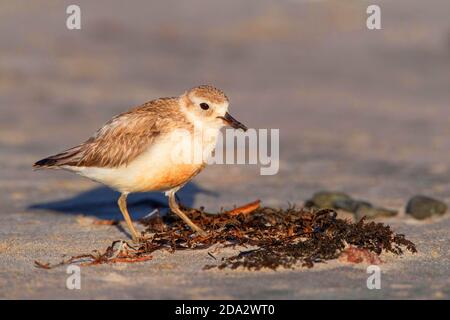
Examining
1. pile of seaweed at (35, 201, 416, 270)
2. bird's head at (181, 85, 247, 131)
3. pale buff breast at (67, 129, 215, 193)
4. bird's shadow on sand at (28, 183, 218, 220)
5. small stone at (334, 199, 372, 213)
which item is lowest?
bird's shadow on sand at (28, 183, 218, 220)

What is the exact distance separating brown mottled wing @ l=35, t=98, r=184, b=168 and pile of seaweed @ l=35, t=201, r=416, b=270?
2.19ft

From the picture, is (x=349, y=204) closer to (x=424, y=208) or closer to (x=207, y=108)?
(x=424, y=208)

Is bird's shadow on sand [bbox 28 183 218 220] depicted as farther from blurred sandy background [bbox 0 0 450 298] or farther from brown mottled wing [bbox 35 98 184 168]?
brown mottled wing [bbox 35 98 184 168]

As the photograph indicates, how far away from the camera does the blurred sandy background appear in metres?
5.60

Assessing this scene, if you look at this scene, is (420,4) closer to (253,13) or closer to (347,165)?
(253,13)

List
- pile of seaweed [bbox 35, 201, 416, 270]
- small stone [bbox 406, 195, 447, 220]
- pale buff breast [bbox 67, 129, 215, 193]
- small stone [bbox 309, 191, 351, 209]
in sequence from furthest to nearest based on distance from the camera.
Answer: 1. small stone [bbox 309, 191, 351, 209]
2. small stone [bbox 406, 195, 447, 220]
3. pale buff breast [bbox 67, 129, 215, 193]
4. pile of seaweed [bbox 35, 201, 416, 270]

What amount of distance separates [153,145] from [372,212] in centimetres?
227

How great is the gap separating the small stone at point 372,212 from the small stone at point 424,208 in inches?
6.8

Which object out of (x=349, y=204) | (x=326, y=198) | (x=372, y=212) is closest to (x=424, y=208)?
(x=372, y=212)

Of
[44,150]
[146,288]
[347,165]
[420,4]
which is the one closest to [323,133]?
[347,165]

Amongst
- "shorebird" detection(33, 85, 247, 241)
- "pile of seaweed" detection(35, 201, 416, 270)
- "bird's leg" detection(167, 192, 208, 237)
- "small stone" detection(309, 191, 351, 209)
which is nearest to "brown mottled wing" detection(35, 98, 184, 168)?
"shorebird" detection(33, 85, 247, 241)

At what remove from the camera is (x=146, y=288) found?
4.88 metres

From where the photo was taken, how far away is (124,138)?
6305mm

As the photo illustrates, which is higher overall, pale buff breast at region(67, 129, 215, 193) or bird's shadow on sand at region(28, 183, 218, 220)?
pale buff breast at region(67, 129, 215, 193)
